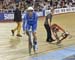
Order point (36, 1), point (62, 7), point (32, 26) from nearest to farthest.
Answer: point (32, 26) → point (36, 1) → point (62, 7)

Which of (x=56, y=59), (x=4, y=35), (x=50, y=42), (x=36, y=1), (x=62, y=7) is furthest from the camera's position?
(x=62, y=7)

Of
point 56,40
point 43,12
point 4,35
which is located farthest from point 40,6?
point 56,40

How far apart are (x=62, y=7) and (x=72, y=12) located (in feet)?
5.92

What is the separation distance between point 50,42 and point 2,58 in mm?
4420

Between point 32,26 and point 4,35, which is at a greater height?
point 32,26

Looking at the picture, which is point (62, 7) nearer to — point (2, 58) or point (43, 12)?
point (43, 12)

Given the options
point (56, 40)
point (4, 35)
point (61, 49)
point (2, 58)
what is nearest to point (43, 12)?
point (4, 35)

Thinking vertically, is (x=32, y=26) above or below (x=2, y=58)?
above

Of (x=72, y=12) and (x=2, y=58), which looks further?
(x=72, y=12)

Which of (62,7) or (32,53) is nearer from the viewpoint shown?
(32,53)

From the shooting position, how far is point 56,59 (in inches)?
472

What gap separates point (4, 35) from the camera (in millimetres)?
18906

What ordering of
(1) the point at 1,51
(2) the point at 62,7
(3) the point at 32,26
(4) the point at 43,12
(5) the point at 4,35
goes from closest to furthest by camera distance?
(3) the point at 32,26 → (1) the point at 1,51 → (5) the point at 4,35 → (4) the point at 43,12 → (2) the point at 62,7

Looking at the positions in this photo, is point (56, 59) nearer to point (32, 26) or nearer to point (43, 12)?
point (32, 26)
